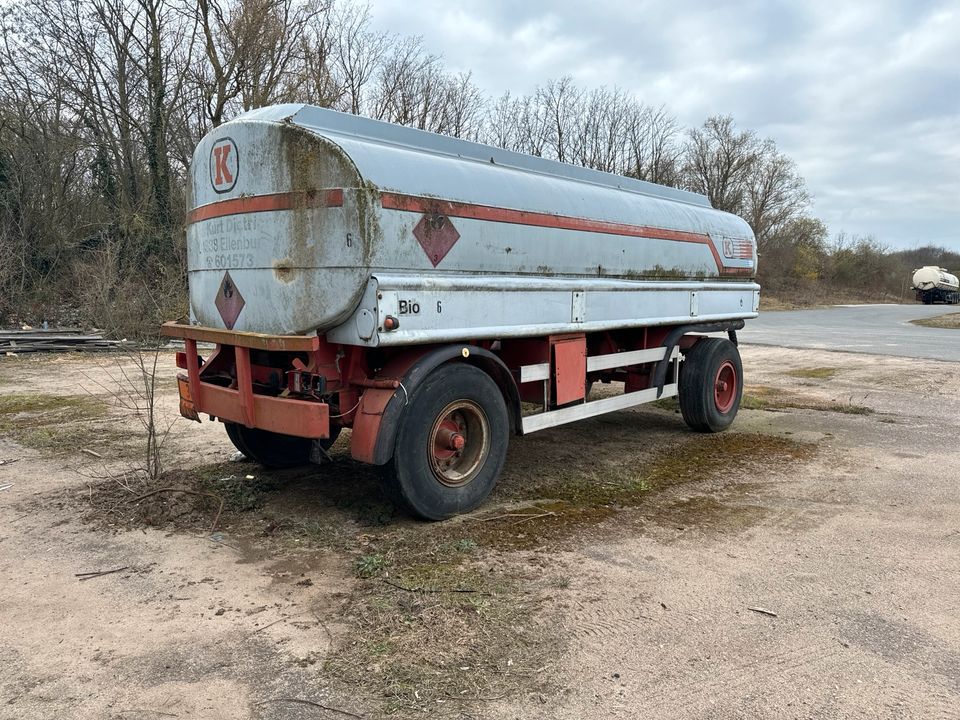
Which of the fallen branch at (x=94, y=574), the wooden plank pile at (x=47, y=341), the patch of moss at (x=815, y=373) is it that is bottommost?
the patch of moss at (x=815, y=373)

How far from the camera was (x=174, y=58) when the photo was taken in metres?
20.6

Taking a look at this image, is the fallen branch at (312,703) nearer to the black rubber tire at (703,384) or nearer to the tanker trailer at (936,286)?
the black rubber tire at (703,384)

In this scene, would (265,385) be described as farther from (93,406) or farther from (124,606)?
(93,406)

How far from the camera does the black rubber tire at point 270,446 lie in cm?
552

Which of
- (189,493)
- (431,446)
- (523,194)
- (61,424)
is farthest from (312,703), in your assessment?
(61,424)

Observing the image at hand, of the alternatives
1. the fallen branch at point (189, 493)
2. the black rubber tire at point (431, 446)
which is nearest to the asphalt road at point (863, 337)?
the black rubber tire at point (431, 446)

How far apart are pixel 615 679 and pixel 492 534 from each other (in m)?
1.63

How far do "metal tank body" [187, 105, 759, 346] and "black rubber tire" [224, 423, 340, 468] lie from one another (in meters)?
1.08

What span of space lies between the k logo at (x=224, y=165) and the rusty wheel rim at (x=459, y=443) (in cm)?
209

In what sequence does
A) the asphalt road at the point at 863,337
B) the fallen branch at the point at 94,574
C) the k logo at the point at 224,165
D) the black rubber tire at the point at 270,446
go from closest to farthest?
1. the fallen branch at the point at 94,574
2. the k logo at the point at 224,165
3. the black rubber tire at the point at 270,446
4. the asphalt road at the point at 863,337

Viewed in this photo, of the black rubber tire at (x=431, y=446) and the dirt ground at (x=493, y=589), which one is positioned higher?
the black rubber tire at (x=431, y=446)

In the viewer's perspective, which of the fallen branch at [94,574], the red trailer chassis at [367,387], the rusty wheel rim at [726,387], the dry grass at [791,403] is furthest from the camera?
the dry grass at [791,403]

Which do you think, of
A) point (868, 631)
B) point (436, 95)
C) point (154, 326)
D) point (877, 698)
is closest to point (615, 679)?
point (877, 698)

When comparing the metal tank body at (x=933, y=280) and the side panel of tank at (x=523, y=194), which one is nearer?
the side panel of tank at (x=523, y=194)
